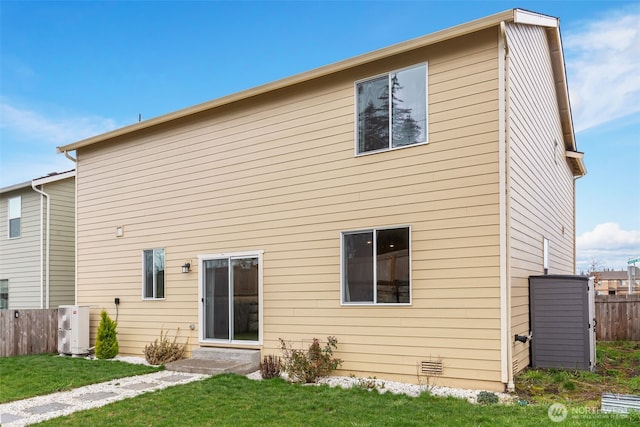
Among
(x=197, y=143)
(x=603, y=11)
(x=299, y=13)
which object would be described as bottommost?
(x=197, y=143)

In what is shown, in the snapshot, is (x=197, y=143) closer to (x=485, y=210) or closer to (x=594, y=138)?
Answer: (x=485, y=210)

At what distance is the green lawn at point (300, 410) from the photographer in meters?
4.95

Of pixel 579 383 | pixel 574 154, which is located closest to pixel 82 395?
pixel 579 383

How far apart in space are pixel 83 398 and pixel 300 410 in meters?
3.40

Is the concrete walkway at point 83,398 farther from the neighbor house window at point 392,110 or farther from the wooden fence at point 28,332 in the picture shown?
the neighbor house window at point 392,110

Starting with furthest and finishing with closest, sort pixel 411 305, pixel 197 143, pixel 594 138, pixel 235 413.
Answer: pixel 594 138
pixel 197 143
pixel 411 305
pixel 235 413

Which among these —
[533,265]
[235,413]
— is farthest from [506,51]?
[235,413]

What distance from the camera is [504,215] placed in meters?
6.41

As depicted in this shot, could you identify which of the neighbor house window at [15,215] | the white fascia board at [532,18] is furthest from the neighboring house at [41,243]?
the white fascia board at [532,18]

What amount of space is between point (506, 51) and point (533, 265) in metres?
3.77

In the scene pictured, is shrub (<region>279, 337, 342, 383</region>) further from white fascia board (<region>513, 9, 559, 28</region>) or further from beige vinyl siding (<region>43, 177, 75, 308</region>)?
beige vinyl siding (<region>43, 177, 75, 308</region>)

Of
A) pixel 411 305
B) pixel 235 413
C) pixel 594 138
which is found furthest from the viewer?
pixel 594 138

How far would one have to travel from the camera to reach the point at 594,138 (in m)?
14.0

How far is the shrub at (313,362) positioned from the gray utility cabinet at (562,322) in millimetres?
3288
